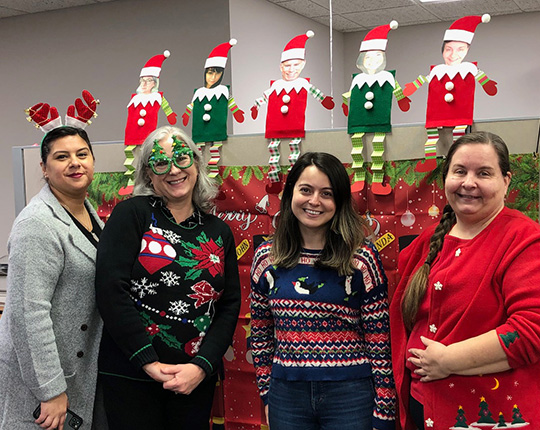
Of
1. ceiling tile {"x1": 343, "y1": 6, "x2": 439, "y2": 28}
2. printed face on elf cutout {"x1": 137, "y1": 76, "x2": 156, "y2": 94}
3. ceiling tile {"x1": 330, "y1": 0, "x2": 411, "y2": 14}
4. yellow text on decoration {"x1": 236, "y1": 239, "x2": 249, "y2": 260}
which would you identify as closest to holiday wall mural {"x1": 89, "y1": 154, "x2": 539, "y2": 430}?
yellow text on decoration {"x1": 236, "y1": 239, "x2": 249, "y2": 260}

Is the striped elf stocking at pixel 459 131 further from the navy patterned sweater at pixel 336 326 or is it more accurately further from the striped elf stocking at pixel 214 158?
the striped elf stocking at pixel 214 158

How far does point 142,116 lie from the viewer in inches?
93.8

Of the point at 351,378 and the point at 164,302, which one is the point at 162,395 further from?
the point at 351,378

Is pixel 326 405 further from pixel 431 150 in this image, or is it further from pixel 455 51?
pixel 455 51

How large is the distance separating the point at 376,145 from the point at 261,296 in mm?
655

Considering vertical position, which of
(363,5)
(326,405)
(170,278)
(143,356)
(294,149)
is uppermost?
(363,5)

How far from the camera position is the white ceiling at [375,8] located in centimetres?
451

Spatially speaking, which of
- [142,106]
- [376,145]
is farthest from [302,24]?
[376,145]

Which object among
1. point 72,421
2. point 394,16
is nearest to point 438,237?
point 72,421

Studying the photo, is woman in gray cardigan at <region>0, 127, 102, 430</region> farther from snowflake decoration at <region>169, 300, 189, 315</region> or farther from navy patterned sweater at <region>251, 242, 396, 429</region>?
navy patterned sweater at <region>251, 242, 396, 429</region>

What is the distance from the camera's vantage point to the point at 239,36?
4.20 metres

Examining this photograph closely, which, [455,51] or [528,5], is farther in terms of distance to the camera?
[528,5]

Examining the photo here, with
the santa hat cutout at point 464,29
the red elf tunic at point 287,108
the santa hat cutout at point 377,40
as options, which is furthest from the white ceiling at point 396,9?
the santa hat cutout at point 464,29

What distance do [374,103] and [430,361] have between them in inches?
35.3
